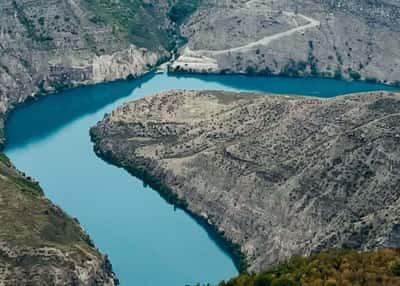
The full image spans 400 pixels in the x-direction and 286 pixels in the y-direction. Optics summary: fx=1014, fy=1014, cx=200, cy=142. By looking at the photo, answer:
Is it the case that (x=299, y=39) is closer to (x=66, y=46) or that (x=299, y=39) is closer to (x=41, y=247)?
(x=66, y=46)

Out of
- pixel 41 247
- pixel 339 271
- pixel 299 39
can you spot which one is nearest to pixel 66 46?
pixel 299 39

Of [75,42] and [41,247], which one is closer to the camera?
[41,247]

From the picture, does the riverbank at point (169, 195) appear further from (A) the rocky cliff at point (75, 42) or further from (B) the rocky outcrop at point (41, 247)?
(A) the rocky cliff at point (75, 42)

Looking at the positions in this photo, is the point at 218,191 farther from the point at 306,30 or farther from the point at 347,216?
the point at 306,30

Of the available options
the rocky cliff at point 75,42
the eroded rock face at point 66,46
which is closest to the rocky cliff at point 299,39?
the rocky cliff at point 75,42

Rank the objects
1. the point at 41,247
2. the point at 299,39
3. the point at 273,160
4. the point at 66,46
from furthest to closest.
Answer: the point at 299,39
the point at 66,46
the point at 273,160
the point at 41,247
